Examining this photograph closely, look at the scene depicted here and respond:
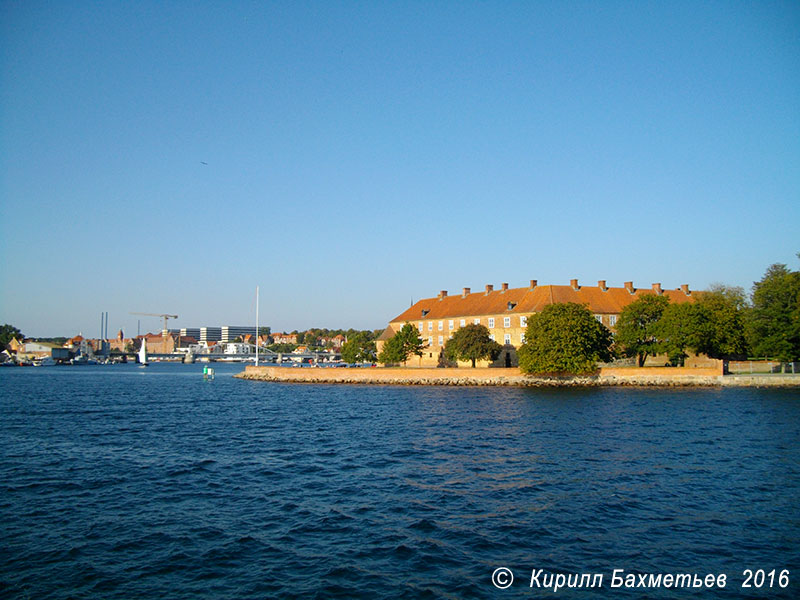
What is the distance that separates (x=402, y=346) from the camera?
71188 millimetres

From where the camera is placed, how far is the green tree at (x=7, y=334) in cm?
15725

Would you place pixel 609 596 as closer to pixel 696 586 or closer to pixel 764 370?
pixel 696 586

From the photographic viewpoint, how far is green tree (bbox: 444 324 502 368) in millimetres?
61875

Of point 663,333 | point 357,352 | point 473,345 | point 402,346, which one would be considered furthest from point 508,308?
point 357,352

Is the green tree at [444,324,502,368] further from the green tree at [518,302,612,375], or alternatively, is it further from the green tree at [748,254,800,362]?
the green tree at [748,254,800,362]

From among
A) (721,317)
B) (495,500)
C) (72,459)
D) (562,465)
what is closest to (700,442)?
(562,465)

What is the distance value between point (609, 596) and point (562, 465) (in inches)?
386

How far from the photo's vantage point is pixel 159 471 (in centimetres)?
1912

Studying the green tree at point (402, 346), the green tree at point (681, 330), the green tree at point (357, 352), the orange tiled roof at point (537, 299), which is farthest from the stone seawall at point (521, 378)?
the green tree at point (357, 352)

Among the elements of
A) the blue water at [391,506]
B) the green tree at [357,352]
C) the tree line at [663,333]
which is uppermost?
the tree line at [663,333]

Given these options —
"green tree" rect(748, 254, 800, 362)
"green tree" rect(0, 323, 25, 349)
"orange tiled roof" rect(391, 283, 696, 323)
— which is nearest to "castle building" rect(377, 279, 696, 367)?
"orange tiled roof" rect(391, 283, 696, 323)

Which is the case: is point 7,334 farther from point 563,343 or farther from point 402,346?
point 563,343

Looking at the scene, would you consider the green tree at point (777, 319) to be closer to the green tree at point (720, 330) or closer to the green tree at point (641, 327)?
the green tree at point (720, 330)

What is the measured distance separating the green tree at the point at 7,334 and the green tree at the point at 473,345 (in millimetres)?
143661
